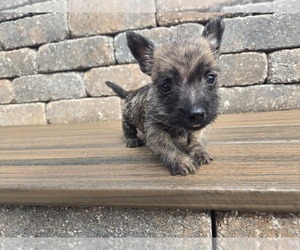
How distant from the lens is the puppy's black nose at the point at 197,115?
1246 millimetres

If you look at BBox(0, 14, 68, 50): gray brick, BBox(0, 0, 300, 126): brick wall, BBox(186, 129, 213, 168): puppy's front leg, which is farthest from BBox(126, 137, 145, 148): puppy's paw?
BBox(0, 14, 68, 50): gray brick

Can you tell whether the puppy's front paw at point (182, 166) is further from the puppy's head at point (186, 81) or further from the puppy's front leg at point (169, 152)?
Result: the puppy's head at point (186, 81)

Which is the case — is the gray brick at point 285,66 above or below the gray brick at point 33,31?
below

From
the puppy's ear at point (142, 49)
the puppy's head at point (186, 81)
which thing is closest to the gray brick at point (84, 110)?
the puppy's ear at point (142, 49)

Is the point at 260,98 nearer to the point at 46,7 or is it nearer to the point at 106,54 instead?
the point at 106,54

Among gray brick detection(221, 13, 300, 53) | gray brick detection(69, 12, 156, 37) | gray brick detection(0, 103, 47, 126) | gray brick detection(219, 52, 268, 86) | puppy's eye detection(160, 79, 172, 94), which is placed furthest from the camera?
gray brick detection(0, 103, 47, 126)

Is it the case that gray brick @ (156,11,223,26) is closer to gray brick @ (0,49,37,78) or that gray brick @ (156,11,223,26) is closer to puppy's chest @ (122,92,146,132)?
puppy's chest @ (122,92,146,132)

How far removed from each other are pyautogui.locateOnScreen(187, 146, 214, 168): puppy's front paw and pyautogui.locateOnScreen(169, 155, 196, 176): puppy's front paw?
41 millimetres

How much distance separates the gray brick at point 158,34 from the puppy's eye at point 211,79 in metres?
1.28

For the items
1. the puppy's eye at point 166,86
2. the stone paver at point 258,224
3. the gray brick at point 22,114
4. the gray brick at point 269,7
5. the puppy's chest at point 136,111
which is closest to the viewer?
the stone paver at point 258,224

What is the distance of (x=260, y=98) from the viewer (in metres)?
2.71

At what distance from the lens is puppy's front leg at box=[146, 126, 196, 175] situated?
1.26 meters

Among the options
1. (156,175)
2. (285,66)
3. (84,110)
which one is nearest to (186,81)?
(156,175)

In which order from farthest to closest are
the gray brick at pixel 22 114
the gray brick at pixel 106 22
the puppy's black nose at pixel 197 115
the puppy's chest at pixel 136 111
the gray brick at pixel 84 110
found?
the gray brick at pixel 22 114, the gray brick at pixel 84 110, the gray brick at pixel 106 22, the puppy's chest at pixel 136 111, the puppy's black nose at pixel 197 115
